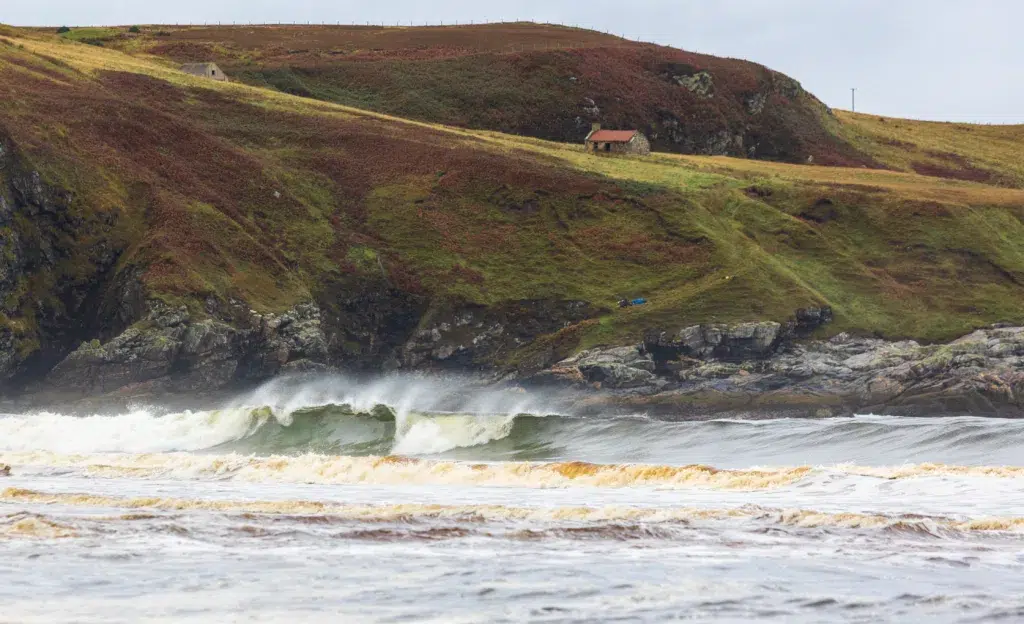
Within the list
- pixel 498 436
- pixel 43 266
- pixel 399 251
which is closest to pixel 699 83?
pixel 399 251

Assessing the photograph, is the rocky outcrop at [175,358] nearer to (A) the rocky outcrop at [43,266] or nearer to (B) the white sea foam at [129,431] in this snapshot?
(A) the rocky outcrop at [43,266]

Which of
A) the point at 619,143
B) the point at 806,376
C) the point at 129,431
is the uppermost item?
the point at 619,143

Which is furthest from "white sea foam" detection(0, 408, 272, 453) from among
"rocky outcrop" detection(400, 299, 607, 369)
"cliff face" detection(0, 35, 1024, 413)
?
"rocky outcrop" detection(400, 299, 607, 369)

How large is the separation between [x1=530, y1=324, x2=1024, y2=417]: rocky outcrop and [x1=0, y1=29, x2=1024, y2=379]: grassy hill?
2.15m

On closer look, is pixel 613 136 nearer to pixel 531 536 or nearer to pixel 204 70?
pixel 204 70

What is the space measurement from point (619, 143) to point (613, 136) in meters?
1.19

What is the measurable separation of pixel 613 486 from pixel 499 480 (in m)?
3.31

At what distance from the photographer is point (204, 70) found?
118 metres

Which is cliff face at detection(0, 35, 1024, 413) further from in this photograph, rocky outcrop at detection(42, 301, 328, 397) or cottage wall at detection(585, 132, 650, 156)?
cottage wall at detection(585, 132, 650, 156)

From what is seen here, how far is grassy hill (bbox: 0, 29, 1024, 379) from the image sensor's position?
70.7 m

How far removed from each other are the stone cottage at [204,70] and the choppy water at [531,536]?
77.6 metres

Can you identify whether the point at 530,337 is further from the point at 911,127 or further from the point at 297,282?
the point at 911,127

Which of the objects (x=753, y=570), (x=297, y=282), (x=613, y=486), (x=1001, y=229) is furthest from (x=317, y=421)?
(x=1001, y=229)

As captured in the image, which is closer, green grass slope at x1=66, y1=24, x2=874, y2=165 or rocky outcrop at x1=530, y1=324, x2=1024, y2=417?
rocky outcrop at x1=530, y1=324, x2=1024, y2=417
